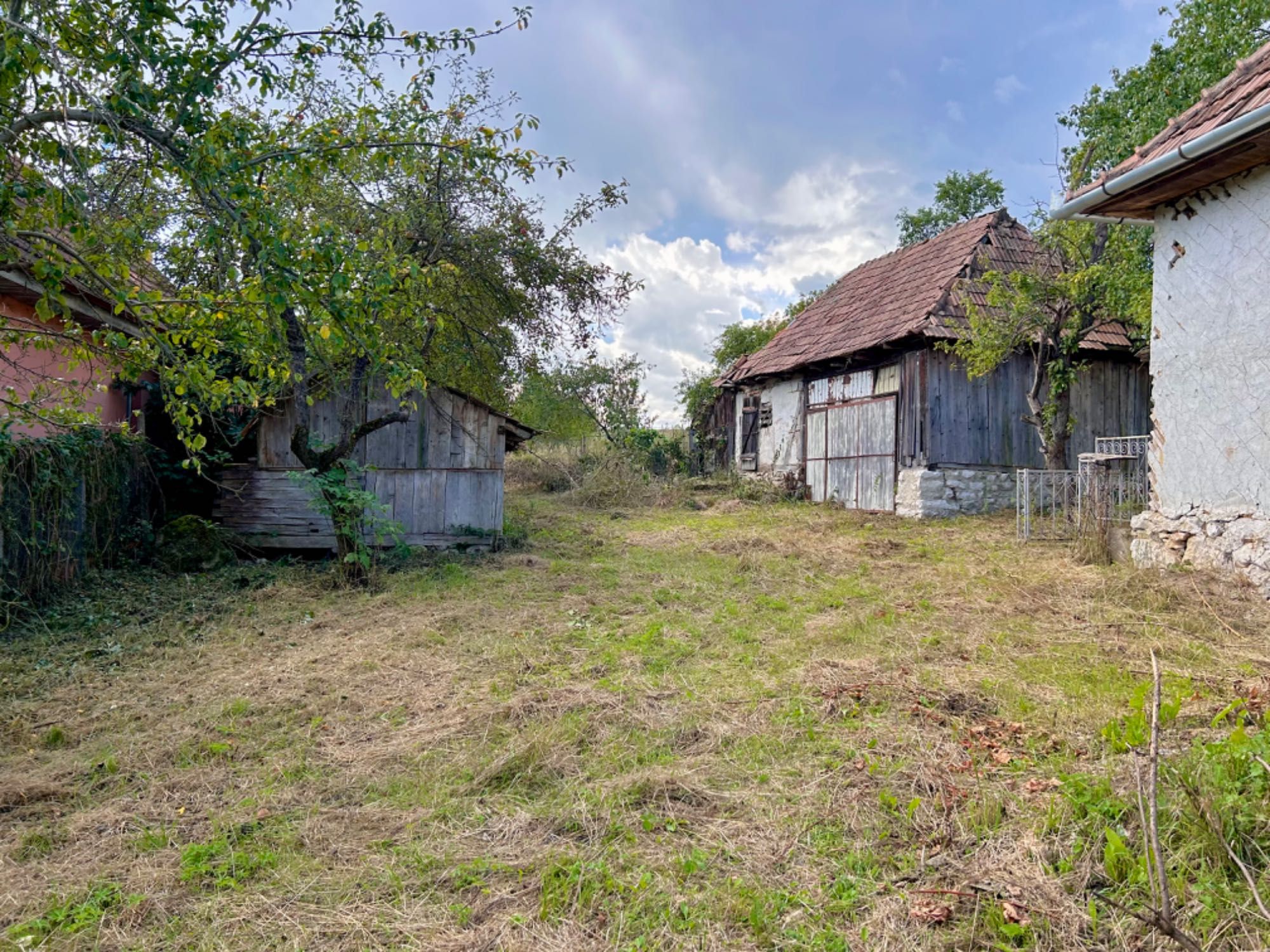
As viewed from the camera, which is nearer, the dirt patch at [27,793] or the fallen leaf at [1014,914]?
the fallen leaf at [1014,914]

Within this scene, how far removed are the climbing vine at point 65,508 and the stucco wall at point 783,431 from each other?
1244cm

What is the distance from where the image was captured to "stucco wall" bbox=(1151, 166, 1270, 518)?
18.2ft

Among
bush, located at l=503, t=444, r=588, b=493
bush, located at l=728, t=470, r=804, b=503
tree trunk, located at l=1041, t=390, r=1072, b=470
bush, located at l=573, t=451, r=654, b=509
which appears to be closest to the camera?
tree trunk, located at l=1041, t=390, r=1072, b=470

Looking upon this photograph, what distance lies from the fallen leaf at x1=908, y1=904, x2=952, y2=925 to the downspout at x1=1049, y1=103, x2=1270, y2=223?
5526mm

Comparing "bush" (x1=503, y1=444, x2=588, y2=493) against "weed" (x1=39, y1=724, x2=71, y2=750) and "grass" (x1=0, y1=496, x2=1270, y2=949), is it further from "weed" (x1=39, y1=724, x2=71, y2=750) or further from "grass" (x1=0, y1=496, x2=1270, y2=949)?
"weed" (x1=39, y1=724, x2=71, y2=750)

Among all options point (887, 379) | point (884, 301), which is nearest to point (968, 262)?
point (884, 301)

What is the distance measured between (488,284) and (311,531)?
403cm

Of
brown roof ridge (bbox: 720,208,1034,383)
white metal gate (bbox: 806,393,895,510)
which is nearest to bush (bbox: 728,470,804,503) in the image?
white metal gate (bbox: 806,393,895,510)

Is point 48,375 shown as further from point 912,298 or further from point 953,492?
point 912,298

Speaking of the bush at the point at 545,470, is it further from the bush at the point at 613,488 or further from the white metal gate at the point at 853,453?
the white metal gate at the point at 853,453

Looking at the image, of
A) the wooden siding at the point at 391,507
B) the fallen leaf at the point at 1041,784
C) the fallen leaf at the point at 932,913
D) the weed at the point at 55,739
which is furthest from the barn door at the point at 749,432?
the fallen leaf at the point at 932,913

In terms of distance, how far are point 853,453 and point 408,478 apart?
9004 millimetres

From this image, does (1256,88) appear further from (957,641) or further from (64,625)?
(64,625)

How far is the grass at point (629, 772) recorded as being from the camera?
2.26 metres
